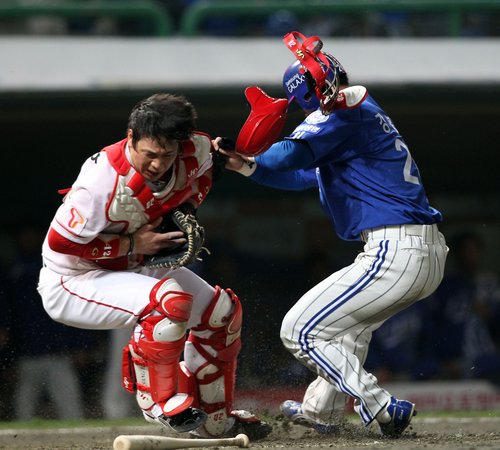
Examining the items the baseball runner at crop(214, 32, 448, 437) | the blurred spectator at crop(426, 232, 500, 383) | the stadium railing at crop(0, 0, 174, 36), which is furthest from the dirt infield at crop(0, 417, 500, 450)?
the stadium railing at crop(0, 0, 174, 36)

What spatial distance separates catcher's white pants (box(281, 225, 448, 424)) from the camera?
5.19 meters

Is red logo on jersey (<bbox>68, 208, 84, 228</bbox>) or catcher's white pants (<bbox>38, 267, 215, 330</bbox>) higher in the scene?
red logo on jersey (<bbox>68, 208, 84, 228</bbox>)

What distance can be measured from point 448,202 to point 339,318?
5.92 meters

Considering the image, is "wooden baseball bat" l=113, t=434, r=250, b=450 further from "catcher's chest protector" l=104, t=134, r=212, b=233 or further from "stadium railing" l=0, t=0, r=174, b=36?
"stadium railing" l=0, t=0, r=174, b=36

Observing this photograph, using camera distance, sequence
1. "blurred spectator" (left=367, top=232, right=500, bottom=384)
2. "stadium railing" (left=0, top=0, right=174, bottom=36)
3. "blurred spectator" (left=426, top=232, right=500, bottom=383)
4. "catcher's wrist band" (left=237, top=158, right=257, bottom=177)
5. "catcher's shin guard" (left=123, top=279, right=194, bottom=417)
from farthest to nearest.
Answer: "blurred spectator" (left=426, top=232, right=500, bottom=383) → "blurred spectator" (left=367, top=232, right=500, bottom=384) → "stadium railing" (left=0, top=0, right=174, bottom=36) → "catcher's wrist band" (left=237, top=158, right=257, bottom=177) → "catcher's shin guard" (left=123, top=279, right=194, bottom=417)

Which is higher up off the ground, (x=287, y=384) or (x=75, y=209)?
(x=75, y=209)

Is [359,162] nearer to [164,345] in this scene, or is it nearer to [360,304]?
[360,304]

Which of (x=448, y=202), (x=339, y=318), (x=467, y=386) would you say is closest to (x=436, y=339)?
(x=467, y=386)

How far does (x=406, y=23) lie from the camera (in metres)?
10.1

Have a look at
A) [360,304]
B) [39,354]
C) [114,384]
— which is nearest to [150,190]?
[360,304]

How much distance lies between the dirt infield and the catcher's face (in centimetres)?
146

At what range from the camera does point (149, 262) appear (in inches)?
207

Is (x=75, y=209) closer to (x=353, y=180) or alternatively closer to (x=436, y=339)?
(x=353, y=180)

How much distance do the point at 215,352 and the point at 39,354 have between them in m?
3.17
